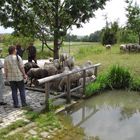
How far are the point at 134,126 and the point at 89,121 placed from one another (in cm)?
115

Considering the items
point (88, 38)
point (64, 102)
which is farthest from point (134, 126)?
point (88, 38)

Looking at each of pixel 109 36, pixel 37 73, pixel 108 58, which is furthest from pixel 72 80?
pixel 109 36

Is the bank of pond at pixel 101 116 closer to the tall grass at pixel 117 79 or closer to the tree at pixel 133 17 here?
the tall grass at pixel 117 79

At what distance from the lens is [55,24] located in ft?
47.9

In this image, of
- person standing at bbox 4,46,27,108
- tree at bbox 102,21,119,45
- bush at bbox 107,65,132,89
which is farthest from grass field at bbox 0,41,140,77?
tree at bbox 102,21,119,45

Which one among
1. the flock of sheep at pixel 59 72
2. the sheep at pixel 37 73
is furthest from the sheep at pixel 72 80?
the sheep at pixel 37 73

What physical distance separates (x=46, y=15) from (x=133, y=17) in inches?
694

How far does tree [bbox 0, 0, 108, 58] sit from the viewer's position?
45.1ft

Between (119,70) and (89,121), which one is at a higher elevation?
(119,70)

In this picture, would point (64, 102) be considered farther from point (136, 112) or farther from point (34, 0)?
point (34, 0)

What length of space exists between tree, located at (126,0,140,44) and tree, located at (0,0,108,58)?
1614 cm

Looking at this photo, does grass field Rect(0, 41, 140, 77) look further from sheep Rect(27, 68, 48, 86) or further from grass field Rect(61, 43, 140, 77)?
sheep Rect(27, 68, 48, 86)

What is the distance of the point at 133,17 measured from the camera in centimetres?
3041

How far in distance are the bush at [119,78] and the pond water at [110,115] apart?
55cm
